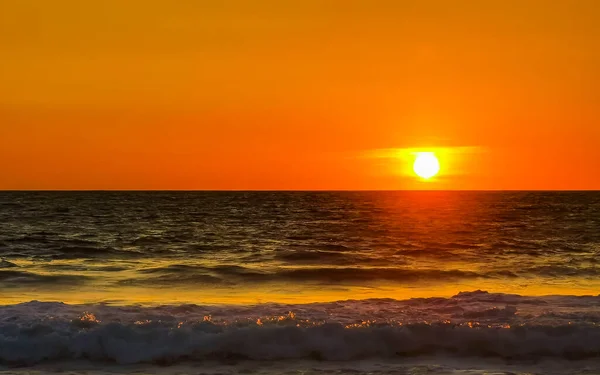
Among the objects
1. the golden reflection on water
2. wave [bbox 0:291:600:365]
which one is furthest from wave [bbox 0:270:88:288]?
wave [bbox 0:291:600:365]

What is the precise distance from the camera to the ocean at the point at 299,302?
12891mm

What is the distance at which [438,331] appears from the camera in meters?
13.8

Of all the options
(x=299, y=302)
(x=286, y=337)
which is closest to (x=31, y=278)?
(x=299, y=302)

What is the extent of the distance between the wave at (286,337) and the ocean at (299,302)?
33 mm

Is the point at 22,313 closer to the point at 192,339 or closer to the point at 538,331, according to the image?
the point at 192,339

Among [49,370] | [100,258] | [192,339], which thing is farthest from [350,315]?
[100,258]

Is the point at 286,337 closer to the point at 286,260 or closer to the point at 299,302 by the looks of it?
the point at 299,302

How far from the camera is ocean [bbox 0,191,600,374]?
12.9m

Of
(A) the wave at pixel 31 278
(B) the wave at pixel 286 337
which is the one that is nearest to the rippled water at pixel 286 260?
(A) the wave at pixel 31 278

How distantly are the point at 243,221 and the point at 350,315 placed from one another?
40.3 metres

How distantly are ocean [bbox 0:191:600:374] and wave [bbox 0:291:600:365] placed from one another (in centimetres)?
3

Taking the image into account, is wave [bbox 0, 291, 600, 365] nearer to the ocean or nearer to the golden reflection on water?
the ocean

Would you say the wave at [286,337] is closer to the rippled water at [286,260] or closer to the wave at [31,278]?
the rippled water at [286,260]

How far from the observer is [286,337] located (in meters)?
13.5
